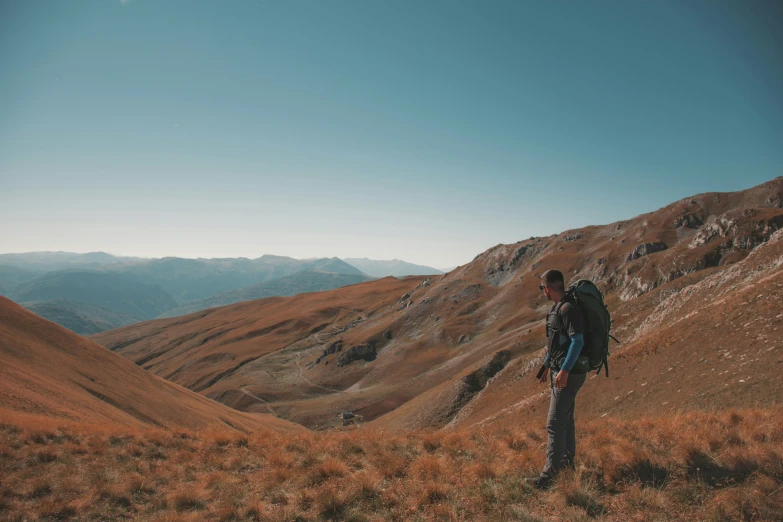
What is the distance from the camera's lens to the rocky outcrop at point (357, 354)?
121 metres

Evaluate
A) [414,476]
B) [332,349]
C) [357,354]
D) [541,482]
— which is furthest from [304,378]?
[541,482]

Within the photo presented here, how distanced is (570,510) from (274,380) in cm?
13330

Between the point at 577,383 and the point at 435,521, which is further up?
the point at 577,383

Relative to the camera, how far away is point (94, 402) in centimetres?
2442

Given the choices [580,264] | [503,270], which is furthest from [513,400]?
[503,270]

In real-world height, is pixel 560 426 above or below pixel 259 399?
above

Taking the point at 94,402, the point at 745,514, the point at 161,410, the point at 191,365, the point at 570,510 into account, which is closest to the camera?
the point at 745,514

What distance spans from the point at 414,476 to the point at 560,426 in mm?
3477

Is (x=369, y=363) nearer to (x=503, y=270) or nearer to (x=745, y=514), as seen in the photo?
(x=503, y=270)

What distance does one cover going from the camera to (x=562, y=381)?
23.8 feet

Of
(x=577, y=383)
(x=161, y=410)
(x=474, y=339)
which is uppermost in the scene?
(x=577, y=383)

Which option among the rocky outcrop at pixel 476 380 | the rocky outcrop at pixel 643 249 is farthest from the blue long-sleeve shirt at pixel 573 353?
the rocky outcrop at pixel 643 249

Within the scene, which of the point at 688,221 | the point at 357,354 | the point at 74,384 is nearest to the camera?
the point at 74,384

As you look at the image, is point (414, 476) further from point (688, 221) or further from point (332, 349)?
point (332, 349)
